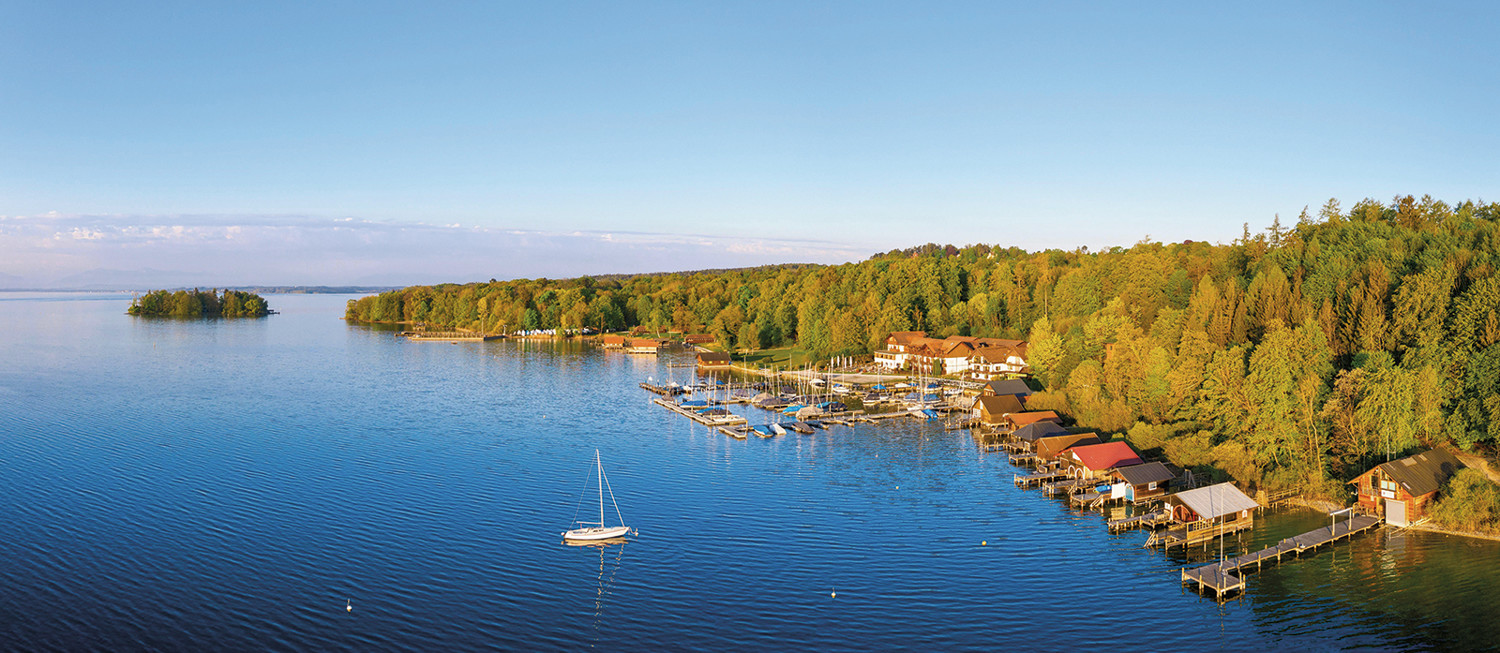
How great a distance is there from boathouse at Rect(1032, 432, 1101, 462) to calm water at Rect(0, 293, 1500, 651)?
3319 millimetres

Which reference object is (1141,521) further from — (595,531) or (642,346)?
(642,346)

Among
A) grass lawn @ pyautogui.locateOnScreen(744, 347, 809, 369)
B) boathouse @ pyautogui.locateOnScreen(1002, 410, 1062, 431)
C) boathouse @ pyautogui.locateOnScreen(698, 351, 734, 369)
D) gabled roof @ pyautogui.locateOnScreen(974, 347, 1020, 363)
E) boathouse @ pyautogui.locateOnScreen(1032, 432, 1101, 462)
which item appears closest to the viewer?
boathouse @ pyautogui.locateOnScreen(1032, 432, 1101, 462)

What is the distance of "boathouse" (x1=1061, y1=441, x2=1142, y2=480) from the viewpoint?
48125mm

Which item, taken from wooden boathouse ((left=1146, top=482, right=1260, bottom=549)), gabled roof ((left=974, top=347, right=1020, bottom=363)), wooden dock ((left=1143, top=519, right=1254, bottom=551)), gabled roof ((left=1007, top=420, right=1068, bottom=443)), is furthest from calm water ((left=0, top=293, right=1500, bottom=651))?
gabled roof ((left=974, top=347, right=1020, bottom=363))

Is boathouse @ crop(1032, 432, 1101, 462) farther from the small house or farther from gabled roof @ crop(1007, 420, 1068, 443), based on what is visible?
the small house

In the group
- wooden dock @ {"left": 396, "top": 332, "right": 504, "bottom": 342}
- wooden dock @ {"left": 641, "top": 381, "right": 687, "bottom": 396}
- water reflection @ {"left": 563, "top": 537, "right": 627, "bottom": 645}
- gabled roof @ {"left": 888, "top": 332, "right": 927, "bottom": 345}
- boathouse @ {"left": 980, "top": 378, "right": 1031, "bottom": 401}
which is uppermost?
gabled roof @ {"left": 888, "top": 332, "right": 927, "bottom": 345}

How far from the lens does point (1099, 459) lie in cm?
4872

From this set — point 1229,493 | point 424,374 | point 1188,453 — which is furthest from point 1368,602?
point 424,374

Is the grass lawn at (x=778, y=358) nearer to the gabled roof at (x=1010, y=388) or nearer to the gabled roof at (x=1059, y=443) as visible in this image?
the gabled roof at (x=1010, y=388)

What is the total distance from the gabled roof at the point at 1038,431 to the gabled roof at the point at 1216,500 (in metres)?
15.2

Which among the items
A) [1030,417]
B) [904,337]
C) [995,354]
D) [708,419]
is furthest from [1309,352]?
[904,337]

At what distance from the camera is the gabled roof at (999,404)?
224 feet

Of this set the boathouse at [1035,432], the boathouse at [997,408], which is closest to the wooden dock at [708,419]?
the boathouse at [997,408]

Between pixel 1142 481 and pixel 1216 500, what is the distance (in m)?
4.72
